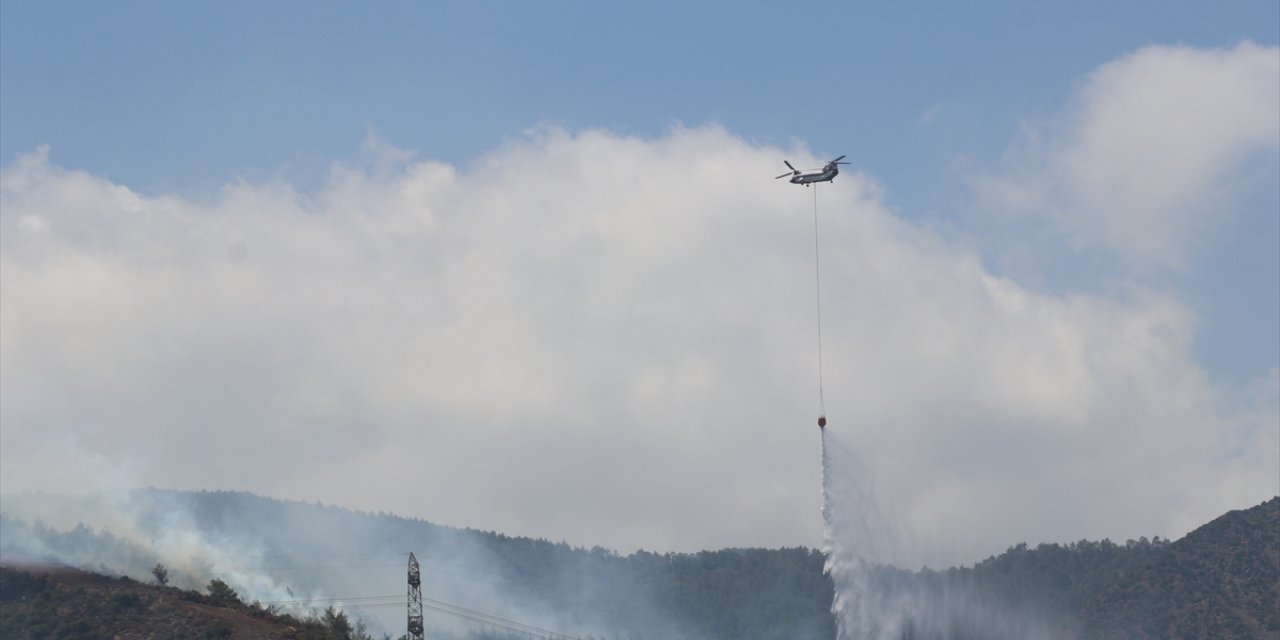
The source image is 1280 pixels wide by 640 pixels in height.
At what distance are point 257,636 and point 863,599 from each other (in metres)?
79.7

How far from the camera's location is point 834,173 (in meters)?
172

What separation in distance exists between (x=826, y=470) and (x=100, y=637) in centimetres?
9658

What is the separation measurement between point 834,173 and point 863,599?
59.8 meters

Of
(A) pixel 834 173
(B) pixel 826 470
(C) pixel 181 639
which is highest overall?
(A) pixel 834 173

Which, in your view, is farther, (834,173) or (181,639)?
(181,639)

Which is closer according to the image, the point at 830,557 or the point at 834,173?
the point at 834,173

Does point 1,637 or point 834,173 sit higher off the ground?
point 834,173

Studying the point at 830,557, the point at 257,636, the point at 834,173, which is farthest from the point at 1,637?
the point at 834,173

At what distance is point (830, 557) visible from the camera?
194125 mm

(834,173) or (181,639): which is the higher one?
(834,173)

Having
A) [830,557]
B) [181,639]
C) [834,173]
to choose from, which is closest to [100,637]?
[181,639]

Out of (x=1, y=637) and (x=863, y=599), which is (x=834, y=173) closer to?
(x=863, y=599)

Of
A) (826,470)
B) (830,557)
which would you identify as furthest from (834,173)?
(830,557)

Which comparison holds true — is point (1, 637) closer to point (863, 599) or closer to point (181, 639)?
point (181, 639)
